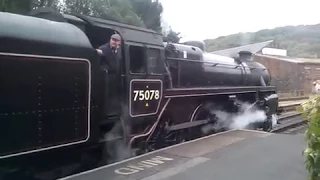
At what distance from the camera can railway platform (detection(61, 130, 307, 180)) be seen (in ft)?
15.6

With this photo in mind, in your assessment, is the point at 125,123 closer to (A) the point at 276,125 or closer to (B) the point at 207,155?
(B) the point at 207,155

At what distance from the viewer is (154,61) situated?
677cm

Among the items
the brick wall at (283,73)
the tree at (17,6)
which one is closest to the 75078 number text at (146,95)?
the tree at (17,6)

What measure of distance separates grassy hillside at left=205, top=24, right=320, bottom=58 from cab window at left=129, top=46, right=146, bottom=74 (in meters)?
29.9

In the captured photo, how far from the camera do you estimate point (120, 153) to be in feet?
20.3

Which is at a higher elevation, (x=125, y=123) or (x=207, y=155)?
(x=125, y=123)

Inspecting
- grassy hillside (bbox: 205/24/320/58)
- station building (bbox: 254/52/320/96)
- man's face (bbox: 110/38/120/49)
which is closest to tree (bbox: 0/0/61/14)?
man's face (bbox: 110/38/120/49)

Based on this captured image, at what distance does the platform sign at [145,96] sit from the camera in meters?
6.12

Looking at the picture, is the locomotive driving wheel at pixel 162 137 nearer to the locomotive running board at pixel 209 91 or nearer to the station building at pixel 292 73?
the locomotive running board at pixel 209 91

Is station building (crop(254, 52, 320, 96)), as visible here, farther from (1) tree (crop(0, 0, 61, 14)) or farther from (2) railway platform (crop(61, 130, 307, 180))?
(2) railway platform (crop(61, 130, 307, 180))

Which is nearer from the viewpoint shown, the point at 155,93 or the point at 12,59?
the point at 12,59

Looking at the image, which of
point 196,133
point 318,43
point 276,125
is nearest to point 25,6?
point 196,133

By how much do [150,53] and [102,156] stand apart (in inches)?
79.7

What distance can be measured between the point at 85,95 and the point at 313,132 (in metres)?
3.37
